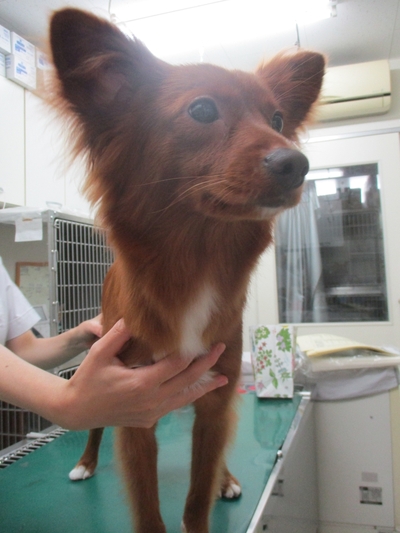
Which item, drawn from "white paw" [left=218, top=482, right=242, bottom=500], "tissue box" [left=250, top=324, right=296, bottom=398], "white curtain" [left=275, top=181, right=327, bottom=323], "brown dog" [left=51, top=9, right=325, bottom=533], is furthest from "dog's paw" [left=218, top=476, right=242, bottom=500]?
"white curtain" [left=275, top=181, right=327, bottom=323]

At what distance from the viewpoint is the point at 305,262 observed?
3426 millimetres

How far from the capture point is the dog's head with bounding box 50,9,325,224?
77 centimetres

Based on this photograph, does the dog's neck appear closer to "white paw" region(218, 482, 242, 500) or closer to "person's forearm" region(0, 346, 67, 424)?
"person's forearm" region(0, 346, 67, 424)

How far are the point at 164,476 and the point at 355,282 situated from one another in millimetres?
2516

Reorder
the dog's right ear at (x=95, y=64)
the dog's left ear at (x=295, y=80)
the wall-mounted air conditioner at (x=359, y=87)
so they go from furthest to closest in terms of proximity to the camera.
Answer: the wall-mounted air conditioner at (x=359, y=87) → the dog's left ear at (x=295, y=80) → the dog's right ear at (x=95, y=64)

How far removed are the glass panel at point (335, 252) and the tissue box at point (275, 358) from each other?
60.8 inches

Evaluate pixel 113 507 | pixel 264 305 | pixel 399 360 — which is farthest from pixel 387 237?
pixel 113 507

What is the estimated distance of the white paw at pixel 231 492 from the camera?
1.15m

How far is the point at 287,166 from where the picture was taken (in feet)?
2.30

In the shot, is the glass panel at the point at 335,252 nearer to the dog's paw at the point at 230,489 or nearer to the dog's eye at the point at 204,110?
the dog's paw at the point at 230,489

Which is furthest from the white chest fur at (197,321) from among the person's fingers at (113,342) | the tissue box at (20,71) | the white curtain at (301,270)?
the white curtain at (301,270)

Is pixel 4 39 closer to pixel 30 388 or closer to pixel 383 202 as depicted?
pixel 30 388

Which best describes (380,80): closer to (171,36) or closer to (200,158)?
(171,36)

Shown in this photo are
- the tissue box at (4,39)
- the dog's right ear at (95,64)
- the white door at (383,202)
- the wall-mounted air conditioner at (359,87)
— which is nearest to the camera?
the dog's right ear at (95,64)
